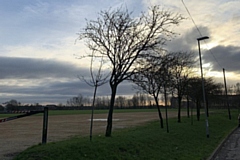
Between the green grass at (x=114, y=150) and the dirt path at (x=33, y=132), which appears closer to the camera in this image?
the green grass at (x=114, y=150)

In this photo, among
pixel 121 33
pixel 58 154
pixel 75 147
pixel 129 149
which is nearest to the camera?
pixel 58 154

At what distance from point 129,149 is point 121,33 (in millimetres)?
5899

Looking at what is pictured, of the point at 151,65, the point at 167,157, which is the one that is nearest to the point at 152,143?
the point at 167,157

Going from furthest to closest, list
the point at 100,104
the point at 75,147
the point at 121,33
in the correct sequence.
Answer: the point at 100,104 → the point at 121,33 → the point at 75,147

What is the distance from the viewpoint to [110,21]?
14.6 m

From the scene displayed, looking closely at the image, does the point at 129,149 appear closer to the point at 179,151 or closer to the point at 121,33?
the point at 179,151

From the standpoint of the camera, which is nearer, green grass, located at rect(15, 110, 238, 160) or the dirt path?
green grass, located at rect(15, 110, 238, 160)

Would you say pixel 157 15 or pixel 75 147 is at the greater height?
pixel 157 15

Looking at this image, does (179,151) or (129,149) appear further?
(179,151)

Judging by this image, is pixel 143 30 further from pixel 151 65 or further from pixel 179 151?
pixel 179 151

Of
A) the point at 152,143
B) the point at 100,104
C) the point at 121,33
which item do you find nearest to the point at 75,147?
the point at 152,143

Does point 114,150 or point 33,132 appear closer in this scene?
point 114,150

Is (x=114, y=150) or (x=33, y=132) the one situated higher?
(x=114, y=150)

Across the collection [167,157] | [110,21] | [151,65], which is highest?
[110,21]
